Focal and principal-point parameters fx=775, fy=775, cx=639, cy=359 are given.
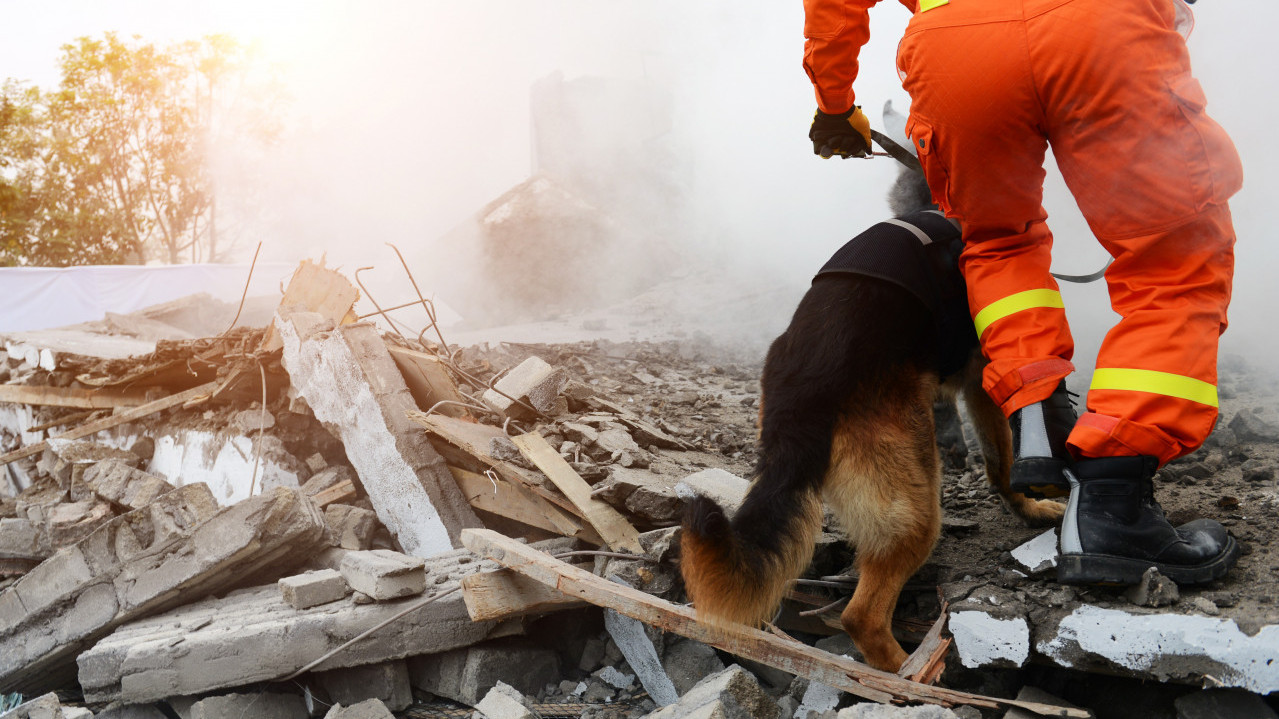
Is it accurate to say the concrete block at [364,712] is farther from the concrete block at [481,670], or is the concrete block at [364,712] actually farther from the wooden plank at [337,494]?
the wooden plank at [337,494]

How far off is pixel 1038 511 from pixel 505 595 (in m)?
1.71

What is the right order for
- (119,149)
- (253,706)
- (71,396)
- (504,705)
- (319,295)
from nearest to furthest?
1. (504,705)
2. (253,706)
3. (319,295)
4. (71,396)
5. (119,149)

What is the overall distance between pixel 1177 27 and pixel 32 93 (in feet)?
66.1

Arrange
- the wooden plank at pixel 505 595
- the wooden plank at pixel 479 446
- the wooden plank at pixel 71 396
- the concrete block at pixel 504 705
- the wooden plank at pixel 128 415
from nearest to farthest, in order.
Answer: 1. the concrete block at pixel 504 705
2. the wooden plank at pixel 505 595
3. the wooden plank at pixel 479 446
4. the wooden plank at pixel 128 415
5. the wooden plank at pixel 71 396

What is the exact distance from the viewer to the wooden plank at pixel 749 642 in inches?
72.1

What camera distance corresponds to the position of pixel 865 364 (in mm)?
1943

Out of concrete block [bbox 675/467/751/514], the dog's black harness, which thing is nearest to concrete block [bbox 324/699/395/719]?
concrete block [bbox 675/467/751/514]

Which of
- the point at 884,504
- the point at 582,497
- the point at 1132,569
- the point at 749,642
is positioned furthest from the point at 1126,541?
the point at 582,497

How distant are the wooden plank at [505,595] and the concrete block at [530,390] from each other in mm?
1107

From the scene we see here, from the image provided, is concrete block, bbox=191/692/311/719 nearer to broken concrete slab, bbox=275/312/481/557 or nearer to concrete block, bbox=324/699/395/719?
concrete block, bbox=324/699/395/719

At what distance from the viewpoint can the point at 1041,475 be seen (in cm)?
183

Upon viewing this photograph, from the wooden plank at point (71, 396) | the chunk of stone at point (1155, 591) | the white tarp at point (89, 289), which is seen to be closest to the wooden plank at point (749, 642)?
the chunk of stone at point (1155, 591)

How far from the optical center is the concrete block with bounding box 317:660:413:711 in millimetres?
2646

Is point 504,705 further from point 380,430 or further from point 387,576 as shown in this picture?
point 380,430
